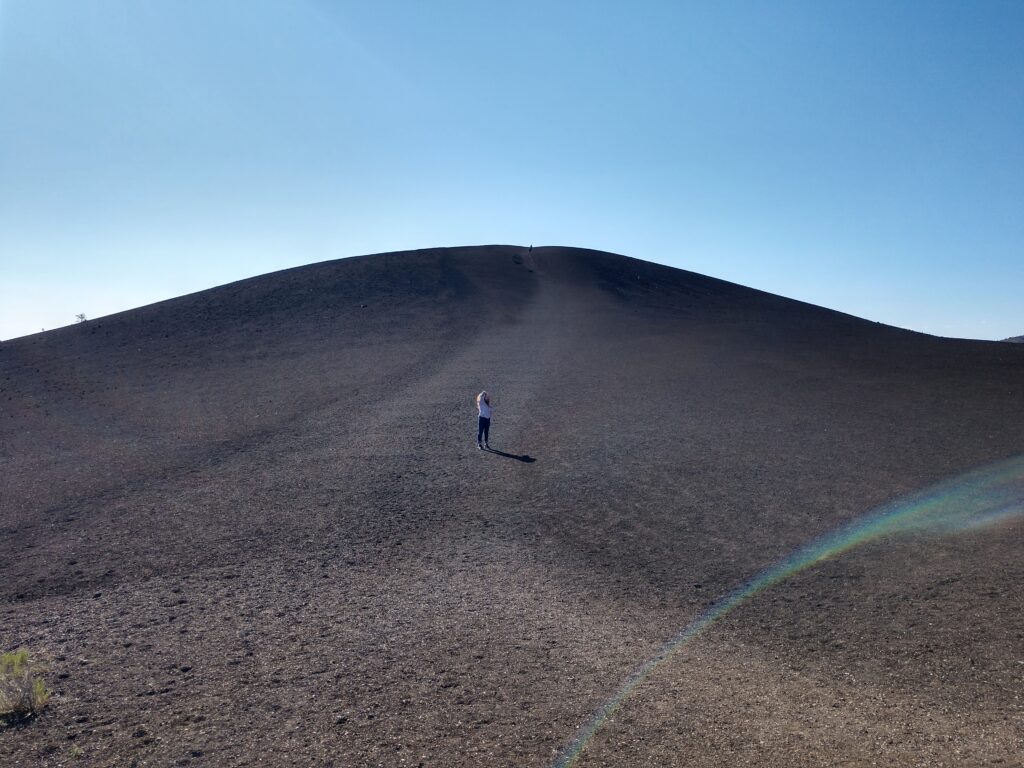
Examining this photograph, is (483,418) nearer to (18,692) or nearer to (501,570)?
(501,570)

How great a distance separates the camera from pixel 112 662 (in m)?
6.84

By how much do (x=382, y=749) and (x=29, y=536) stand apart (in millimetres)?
8512

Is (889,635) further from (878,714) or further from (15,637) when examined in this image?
(15,637)

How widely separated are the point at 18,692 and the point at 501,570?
533cm

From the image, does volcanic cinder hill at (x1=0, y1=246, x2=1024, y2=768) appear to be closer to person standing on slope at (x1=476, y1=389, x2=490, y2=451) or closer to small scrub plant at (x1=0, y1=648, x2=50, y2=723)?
small scrub plant at (x1=0, y1=648, x2=50, y2=723)

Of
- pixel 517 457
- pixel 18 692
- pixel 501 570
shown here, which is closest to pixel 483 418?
pixel 517 457

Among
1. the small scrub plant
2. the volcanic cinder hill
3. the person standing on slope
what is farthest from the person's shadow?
the small scrub plant

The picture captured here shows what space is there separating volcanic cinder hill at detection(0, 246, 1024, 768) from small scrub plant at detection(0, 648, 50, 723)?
0.15m

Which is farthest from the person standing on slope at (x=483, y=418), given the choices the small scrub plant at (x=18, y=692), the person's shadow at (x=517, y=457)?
the small scrub plant at (x=18, y=692)

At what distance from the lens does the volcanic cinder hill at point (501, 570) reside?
18.4ft

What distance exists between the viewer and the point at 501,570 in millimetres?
9672

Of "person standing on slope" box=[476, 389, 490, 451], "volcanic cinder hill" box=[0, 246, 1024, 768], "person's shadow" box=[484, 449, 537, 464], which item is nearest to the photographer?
"volcanic cinder hill" box=[0, 246, 1024, 768]

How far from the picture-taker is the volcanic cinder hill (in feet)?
18.4

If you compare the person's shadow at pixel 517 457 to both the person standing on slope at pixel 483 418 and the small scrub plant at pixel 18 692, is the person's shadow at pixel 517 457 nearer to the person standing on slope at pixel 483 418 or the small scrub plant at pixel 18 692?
the person standing on slope at pixel 483 418
